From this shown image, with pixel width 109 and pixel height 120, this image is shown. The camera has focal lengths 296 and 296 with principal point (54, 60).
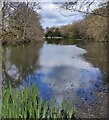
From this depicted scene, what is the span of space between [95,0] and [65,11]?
0.46m

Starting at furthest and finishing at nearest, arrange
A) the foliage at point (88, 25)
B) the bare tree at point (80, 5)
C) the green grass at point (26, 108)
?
1. the foliage at point (88, 25)
2. the bare tree at point (80, 5)
3. the green grass at point (26, 108)

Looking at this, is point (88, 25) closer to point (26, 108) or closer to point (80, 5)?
point (80, 5)

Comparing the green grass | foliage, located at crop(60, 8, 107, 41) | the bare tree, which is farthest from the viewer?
foliage, located at crop(60, 8, 107, 41)

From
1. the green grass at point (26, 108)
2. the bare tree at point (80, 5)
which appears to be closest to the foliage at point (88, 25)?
the bare tree at point (80, 5)

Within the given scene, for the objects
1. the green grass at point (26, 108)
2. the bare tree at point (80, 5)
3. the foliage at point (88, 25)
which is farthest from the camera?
Answer: the foliage at point (88, 25)

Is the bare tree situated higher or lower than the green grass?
higher

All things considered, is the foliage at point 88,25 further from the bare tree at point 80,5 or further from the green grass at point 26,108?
the green grass at point 26,108

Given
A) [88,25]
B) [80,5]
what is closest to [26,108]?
[80,5]

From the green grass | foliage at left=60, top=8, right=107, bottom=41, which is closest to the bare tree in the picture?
foliage at left=60, top=8, right=107, bottom=41

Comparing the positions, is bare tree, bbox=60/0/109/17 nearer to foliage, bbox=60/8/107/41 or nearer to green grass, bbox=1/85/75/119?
foliage, bbox=60/8/107/41

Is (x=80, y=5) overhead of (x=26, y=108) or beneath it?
overhead

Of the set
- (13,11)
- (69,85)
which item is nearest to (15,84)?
(69,85)

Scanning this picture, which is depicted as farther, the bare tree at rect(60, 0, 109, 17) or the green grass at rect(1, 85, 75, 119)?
the bare tree at rect(60, 0, 109, 17)

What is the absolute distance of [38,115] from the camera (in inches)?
120
